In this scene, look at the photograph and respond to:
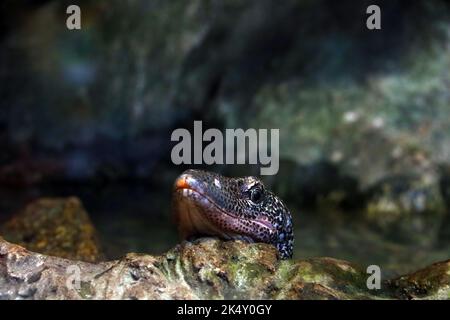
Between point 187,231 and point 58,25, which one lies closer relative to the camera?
point 187,231

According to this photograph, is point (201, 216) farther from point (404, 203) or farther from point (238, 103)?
point (238, 103)

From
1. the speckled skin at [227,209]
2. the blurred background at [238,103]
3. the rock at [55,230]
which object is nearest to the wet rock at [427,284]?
the speckled skin at [227,209]

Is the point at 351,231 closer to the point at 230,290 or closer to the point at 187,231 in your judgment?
the point at 187,231

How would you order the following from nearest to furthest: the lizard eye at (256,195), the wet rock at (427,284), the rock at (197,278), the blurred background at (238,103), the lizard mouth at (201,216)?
the rock at (197,278)
the wet rock at (427,284)
the lizard mouth at (201,216)
the lizard eye at (256,195)
the blurred background at (238,103)

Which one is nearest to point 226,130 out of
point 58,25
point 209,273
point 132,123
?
point 132,123

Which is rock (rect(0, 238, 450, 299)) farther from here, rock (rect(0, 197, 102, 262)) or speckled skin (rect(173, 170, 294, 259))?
rock (rect(0, 197, 102, 262))

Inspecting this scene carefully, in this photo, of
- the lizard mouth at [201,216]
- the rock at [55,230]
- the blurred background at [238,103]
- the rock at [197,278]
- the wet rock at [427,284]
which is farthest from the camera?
the blurred background at [238,103]

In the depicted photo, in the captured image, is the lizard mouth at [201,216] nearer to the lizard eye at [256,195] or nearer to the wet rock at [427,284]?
the lizard eye at [256,195]
